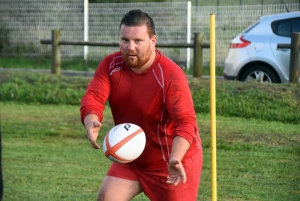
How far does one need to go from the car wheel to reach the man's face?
28.7 feet

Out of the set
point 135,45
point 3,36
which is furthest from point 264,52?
point 3,36

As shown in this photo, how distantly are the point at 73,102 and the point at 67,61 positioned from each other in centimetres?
960

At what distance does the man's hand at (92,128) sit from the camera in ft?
15.9

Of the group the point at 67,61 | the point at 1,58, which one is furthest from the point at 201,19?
the point at 1,58

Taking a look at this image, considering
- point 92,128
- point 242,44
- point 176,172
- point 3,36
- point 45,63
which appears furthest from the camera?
point 3,36

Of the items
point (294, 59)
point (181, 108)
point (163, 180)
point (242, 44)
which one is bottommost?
point (163, 180)

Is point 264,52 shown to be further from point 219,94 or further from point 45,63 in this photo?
point 45,63

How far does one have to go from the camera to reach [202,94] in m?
12.2

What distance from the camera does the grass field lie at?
8.07 metres

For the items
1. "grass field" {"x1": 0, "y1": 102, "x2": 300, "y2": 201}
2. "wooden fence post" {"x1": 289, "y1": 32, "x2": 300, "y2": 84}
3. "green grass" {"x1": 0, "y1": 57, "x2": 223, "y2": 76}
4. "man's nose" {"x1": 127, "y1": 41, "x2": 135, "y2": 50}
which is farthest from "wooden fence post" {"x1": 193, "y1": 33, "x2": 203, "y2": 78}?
"man's nose" {"x1": 127, "y1": 41, "x2": 135, "y2": 50}

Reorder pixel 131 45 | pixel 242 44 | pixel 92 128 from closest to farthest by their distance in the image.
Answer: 1. pixel 92 128
2. pixel 131 45
3. pixel 242 44

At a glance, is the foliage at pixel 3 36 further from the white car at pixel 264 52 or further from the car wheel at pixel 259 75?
the car wheel at pixel 259 75

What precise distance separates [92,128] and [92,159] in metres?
4.79

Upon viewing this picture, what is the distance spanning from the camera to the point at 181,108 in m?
4.94
